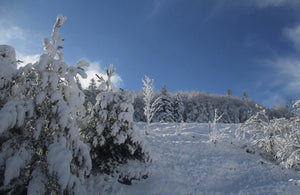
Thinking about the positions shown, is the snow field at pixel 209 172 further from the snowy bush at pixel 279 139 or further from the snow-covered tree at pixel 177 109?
the snow-covered tree at pixel 177 109

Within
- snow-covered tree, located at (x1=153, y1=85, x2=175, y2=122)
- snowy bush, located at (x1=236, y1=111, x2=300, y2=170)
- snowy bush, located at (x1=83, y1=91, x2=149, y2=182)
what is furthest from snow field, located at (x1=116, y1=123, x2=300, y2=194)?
snow-covered tree, located at (x1=153, y1=85, x2=175, y2=122)

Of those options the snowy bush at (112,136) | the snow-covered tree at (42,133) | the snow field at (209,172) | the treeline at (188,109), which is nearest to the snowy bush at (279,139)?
the snow field at (209,172)

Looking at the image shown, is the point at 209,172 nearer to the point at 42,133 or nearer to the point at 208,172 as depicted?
the point at 208,172

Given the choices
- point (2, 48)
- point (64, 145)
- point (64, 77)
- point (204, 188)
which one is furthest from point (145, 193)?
point (2, 48)

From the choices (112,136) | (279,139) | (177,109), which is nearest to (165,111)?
(177,109)

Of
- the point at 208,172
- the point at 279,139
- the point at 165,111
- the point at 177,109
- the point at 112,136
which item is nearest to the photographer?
the point at 112,136

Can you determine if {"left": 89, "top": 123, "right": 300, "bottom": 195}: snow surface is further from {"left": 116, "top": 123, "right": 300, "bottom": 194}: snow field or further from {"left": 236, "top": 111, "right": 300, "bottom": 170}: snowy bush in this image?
{"left": 236, "top": 111, "right": 300, "bottom": 170}: snowy bush

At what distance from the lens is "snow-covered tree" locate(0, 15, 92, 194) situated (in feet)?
12.3

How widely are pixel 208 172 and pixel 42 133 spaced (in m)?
6.26

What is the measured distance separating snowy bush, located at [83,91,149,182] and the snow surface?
0.81 meters

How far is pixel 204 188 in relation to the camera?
22.3 feet

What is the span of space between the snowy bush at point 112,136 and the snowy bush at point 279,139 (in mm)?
5500

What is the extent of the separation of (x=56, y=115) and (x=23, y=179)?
4.82 feet

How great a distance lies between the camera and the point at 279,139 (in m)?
9.12
